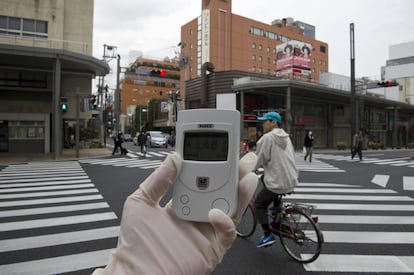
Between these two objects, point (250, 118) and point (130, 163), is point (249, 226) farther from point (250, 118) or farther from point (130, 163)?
point (250, 118)

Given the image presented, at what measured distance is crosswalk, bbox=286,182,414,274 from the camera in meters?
4.16

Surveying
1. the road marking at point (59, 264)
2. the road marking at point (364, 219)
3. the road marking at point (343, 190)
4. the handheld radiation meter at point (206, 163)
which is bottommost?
the road marking at point (59, 264)

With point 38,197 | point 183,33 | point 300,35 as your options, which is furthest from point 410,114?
point 38,197

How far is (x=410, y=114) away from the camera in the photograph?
5853 centimetres

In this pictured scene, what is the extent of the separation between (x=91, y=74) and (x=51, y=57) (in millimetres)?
5524

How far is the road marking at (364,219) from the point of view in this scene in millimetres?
6160

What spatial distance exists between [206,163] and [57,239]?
4.29m

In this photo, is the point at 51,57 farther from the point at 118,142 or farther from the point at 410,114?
the point at 410,114

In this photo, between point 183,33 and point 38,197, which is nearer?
point 38,197

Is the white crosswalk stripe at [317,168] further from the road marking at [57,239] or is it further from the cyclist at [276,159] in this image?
the road marking at [57,239]

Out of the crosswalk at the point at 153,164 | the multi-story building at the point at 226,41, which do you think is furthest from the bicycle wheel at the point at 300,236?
the multi-story building at the point at 226,41

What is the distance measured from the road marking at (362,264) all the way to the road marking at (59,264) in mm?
2641

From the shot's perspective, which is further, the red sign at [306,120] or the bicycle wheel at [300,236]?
the red sign at [306,120]

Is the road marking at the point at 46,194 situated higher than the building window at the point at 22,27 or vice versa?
the building window at the point at 22,27
